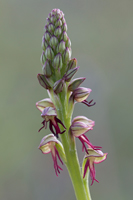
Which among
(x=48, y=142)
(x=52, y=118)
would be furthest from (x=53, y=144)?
(x=52, y=118)

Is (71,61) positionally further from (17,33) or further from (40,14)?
(40,14)

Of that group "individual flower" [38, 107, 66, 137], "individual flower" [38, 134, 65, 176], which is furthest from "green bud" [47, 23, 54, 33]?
"individual flower" [38, 134, 65, 176]

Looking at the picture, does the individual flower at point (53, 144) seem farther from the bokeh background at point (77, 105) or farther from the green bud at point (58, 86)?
the bokeh background at point (77, 105)

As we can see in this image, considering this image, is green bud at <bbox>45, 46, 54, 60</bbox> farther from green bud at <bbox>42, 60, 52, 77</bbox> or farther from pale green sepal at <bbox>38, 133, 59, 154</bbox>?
pale green sepal at <bbox>38, 133, 59, 154</bbox>

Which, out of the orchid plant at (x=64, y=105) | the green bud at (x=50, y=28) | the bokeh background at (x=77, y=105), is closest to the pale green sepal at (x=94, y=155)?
the orchid plant at (x=64, y=105)

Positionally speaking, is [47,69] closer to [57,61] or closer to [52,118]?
[57,61]

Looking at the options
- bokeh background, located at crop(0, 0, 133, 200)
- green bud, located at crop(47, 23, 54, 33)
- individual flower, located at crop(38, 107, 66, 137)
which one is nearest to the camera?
individual flower, located at crop(38, 107, 66, 137)

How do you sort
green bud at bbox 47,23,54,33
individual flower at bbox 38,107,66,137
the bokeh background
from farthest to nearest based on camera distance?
1. the bokeh background
2. green bud at bbox 47,23,54,33
3. individual flower at bbox 38,107,66,137
